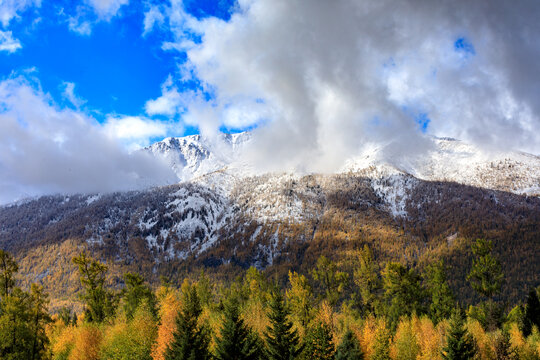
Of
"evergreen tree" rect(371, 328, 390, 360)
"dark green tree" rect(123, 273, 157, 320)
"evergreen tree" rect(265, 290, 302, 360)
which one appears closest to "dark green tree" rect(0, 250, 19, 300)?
"dark green tree" rect(123, 273, 157, 320)

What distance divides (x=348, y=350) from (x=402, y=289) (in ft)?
70.2

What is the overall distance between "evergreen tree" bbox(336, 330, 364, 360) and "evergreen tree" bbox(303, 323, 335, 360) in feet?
3.48

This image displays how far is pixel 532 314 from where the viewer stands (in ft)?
181

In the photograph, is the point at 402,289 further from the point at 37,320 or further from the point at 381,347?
the point at 37,320

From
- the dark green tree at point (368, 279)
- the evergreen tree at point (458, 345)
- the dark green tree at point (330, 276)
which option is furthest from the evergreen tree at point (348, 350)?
the dark green tree at point (330, 276)

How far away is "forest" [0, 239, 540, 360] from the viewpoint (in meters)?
35.2

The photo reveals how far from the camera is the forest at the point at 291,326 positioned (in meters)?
35.2

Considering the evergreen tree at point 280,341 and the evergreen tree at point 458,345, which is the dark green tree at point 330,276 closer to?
the evergreen tree at point 458,345

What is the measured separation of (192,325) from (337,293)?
41461 mm

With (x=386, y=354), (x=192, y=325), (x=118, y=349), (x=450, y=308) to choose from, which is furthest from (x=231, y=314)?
(x=450, y=308)

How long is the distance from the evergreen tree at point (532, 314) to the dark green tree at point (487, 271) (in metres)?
14.8

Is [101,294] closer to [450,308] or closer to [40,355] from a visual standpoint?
[40,355]

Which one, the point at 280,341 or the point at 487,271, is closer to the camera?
the point at 280,341

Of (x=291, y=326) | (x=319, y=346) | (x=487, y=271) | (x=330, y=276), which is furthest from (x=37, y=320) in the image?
(x=487, y=271)
